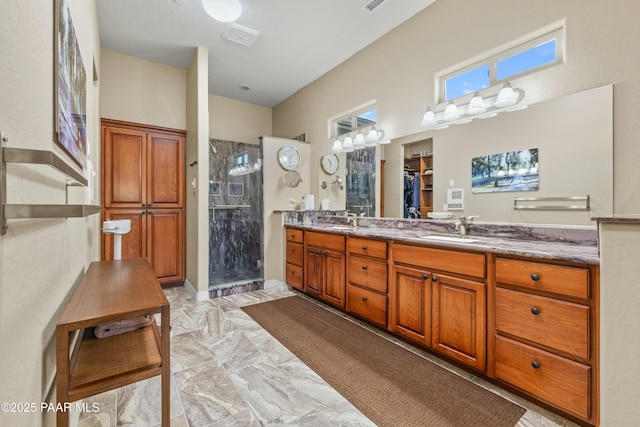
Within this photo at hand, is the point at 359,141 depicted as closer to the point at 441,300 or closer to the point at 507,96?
the point at 507,96

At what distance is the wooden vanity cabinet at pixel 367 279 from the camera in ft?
8.06

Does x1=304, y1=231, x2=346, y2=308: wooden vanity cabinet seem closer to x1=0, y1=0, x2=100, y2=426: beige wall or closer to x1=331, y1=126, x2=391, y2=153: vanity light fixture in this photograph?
x1=331, y1=126, x2=391, y2=153: vanity light fixture

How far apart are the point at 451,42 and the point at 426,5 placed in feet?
1.64

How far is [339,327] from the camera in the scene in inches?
104

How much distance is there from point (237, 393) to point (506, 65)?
3.08 m

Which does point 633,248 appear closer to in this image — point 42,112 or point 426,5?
point 42,112

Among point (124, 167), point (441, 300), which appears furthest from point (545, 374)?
point (124, 167)

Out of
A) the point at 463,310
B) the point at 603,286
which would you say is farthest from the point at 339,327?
the point at 603,286

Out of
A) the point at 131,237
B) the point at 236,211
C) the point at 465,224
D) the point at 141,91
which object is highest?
the point at 141,91

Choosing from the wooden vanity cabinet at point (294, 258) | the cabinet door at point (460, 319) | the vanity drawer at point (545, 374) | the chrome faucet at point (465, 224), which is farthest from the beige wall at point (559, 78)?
the wooden vanity cabinet at point (294, 258)

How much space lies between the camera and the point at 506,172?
2211 mm

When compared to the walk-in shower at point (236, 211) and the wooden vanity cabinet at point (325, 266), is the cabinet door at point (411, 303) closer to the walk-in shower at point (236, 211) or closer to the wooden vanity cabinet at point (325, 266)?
the wooden vanity cabinet at point (325, 266)

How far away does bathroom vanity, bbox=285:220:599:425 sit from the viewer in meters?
1.42

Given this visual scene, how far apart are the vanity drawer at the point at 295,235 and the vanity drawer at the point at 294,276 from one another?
0.33 m
